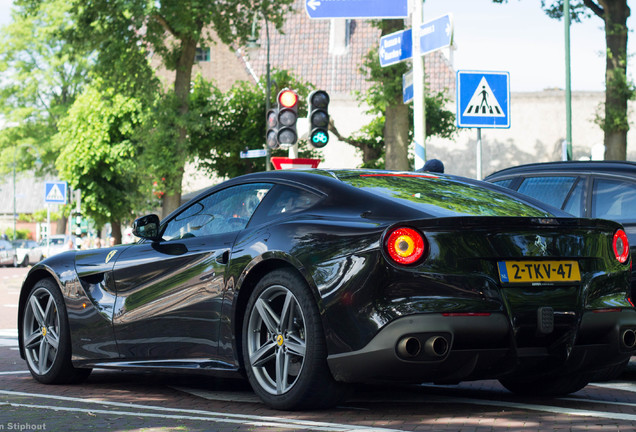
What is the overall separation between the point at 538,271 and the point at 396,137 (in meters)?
15.1

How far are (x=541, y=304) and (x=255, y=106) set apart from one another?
3845 centimetres

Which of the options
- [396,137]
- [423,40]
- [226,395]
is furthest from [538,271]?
[396,137]

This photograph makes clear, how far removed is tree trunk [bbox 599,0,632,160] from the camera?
2212 centimetres

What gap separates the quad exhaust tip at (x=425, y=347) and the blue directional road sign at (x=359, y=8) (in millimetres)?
8427

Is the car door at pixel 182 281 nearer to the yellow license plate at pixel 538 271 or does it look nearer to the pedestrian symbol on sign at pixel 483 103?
the yellow license plate at pixel 538 271

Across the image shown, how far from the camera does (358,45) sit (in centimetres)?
5556

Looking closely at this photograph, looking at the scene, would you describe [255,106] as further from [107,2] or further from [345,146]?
[107,2]

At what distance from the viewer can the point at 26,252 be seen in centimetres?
5272

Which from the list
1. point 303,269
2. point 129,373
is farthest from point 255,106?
point 303,269

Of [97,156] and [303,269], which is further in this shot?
[97,156]

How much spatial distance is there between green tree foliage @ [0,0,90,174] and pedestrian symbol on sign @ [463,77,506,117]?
47.9m

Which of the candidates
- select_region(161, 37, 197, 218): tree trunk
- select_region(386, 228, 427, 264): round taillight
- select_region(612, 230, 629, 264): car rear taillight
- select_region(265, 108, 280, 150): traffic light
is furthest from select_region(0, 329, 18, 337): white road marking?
select_region(161, 37, 197, 218): tree trunk

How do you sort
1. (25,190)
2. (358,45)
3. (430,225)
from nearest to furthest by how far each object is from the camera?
(430,225) → (358,45) → (25,190)

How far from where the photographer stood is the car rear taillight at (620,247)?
18.8 feet
